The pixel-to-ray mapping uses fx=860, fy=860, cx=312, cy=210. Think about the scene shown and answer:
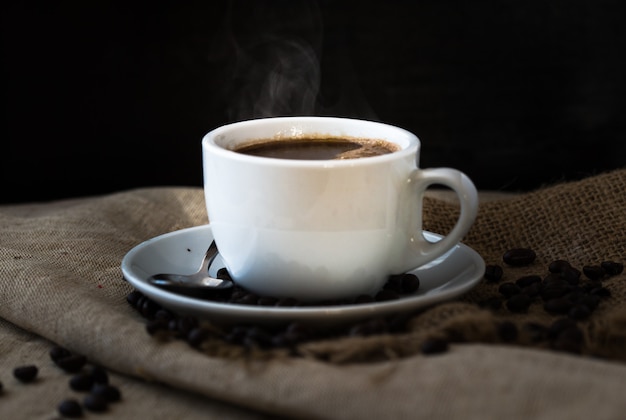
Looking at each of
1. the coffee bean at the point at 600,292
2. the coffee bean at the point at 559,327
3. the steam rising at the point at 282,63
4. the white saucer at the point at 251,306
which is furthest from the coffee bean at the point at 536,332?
the steam rising at the point at 282,63

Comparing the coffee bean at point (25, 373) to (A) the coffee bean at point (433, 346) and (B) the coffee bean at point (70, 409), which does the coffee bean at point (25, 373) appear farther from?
(A) the coffee bean at point (433, 346)

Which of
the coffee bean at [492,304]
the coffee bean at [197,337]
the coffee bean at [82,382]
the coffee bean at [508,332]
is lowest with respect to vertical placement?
the coffee bean at [82,382]

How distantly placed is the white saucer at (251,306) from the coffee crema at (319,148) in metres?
0.22

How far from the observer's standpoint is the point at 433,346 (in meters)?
1.21

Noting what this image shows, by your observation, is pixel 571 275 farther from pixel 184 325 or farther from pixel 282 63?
pixel 282 63

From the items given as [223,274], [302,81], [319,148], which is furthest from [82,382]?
[302,81]

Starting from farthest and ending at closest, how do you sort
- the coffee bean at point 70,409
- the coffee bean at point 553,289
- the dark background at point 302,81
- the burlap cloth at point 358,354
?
the dark background at point 302,81, the coffee bean at point 553,289, the coffee bean at point 70,409, the burlap cloth at point 358,354

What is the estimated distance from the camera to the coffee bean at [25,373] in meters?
1.31

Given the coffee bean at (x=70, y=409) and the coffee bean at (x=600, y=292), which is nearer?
the coffee bean at (x=70, y=409)

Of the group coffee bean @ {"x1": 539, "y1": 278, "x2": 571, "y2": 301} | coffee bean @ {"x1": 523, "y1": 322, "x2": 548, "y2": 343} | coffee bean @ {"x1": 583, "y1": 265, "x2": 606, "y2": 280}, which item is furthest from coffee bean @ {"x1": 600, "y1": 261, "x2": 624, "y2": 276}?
coffee bean @ {"x1": 523, "y1": 322, "x2": 548, "y2": 343}

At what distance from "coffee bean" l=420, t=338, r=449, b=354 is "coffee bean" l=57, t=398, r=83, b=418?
0.49 m

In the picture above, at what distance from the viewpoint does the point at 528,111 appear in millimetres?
3121

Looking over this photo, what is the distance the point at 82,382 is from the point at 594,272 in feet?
3.11

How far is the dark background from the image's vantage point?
2961 millimetres
